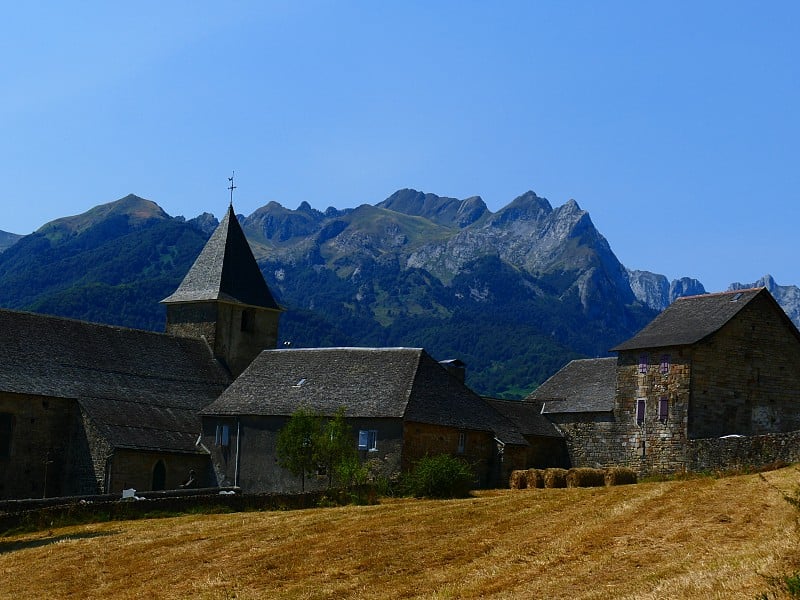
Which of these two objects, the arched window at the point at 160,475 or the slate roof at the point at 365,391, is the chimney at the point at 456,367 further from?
the arched window at the point at 160,475

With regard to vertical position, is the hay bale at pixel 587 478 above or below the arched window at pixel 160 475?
above

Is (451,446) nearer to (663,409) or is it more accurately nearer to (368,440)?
(368,440)

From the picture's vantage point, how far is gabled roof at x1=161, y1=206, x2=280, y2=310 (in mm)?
70938

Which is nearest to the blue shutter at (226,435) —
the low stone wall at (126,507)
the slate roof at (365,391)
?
the slate roof at (365,391)

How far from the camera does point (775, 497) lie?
91.0 ft

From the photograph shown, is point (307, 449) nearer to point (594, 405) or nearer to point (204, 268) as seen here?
point (594, 405)

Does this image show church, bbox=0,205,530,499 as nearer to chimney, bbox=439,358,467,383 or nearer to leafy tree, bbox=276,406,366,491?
leafy tree, bbox=276,406,366,491

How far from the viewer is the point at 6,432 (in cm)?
5541

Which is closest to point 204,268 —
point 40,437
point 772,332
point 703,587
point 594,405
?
point 40,437

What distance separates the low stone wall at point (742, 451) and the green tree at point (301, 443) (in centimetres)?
1518

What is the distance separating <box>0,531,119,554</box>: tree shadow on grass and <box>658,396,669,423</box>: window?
90.3 ft

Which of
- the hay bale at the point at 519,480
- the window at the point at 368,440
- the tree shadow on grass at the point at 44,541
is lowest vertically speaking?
the tree shadow on grass at the point at 44,541

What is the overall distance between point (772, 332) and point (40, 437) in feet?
108

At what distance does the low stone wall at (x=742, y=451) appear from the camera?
134ft
